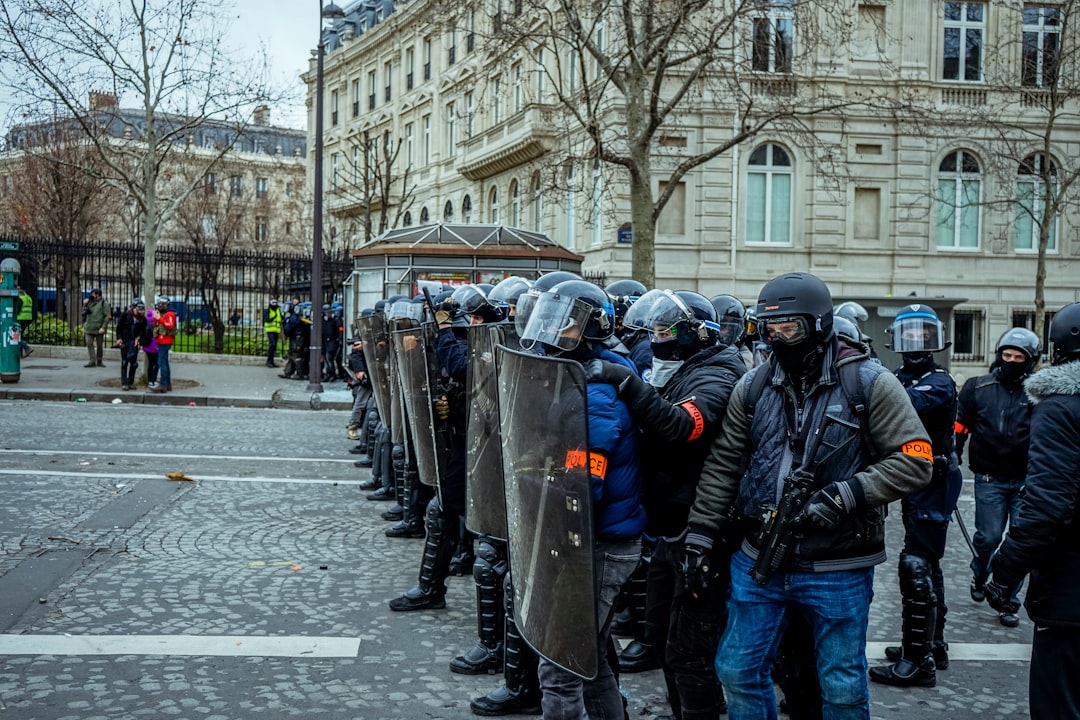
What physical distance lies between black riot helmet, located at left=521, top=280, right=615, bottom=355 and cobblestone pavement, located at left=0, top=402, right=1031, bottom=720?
182 centimetres

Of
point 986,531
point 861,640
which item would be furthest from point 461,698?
point 986,531

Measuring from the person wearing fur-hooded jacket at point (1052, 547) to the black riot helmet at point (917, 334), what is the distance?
2.13 meters

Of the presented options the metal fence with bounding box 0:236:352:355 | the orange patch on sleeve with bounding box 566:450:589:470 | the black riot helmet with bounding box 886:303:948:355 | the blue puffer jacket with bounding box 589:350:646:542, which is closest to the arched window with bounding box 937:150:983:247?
the metal fence with bounding box 0:236:352:355

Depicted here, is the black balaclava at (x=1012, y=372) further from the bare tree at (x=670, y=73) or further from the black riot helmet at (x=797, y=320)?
the bare tree at (x=670, y=73)

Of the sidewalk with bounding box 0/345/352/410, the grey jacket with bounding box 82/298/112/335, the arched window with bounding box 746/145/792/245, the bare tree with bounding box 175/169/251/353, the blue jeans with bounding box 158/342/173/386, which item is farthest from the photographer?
the arched window with bounding box 746/145/792/245

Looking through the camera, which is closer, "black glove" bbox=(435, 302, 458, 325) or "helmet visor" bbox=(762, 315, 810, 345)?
"helmet visor" bbox=(762, 315, 810, 345)

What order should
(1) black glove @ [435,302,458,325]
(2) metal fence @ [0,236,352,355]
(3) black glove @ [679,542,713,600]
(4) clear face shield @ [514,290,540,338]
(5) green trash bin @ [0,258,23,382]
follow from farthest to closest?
(2) metal fence @ [0,236,352,355] < (5) green trash bin @ [0,258,23,382] < (1) black glove @ [435,302,458,325] < (4) clear face shield @ [514,290,540,338] < (3) black glove @ [679,542,713,600]

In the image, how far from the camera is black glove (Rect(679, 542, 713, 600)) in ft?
12.4

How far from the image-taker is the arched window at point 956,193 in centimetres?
2653

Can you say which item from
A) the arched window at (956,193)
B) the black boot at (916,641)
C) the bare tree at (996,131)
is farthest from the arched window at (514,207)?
the black boot at (916,641)

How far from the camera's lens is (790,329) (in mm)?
3646

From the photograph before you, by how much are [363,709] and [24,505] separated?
518 cm

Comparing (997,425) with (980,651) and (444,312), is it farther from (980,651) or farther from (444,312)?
(444,312)

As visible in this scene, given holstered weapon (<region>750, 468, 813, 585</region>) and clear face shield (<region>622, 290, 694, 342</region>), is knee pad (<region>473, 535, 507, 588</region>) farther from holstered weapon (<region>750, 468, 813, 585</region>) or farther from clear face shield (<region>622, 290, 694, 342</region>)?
holstered weapon (<region>750, 468, 813, 585</region>)
